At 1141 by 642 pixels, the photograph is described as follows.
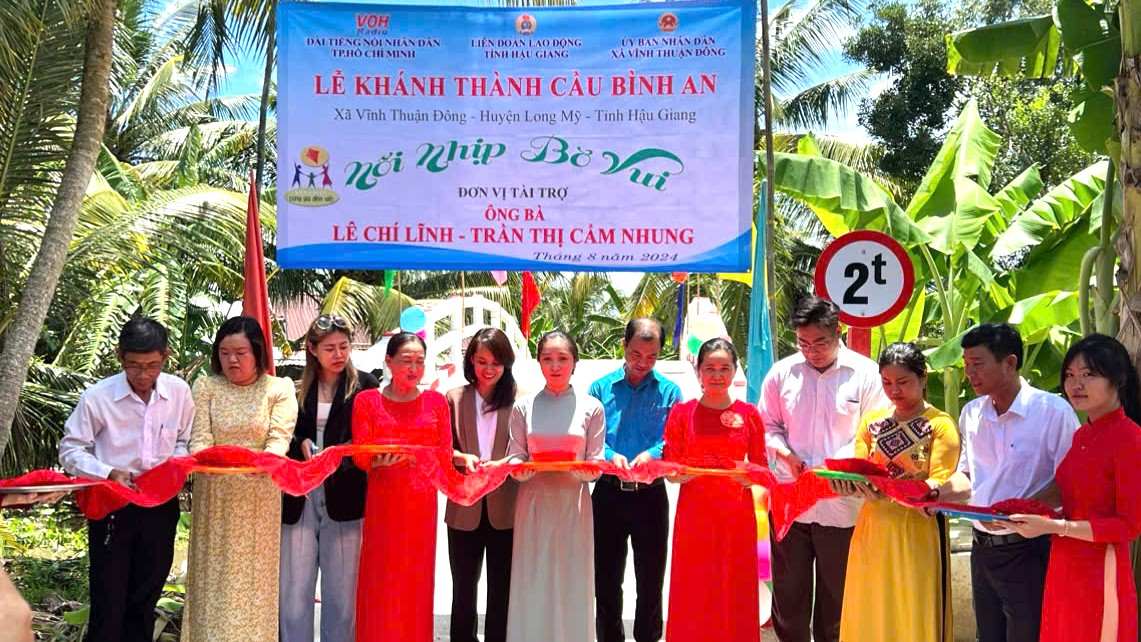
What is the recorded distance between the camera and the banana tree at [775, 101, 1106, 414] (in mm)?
9250

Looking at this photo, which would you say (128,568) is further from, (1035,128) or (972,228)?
(1035,128)

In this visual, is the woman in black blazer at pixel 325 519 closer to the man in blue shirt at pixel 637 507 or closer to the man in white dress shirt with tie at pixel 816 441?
the man in blue shirt at pixel 637 507

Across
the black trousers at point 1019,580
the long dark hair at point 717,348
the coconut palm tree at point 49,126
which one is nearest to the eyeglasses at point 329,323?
the long dark hair at point 717,348

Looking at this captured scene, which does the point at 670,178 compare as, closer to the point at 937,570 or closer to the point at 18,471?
the point at 937,570

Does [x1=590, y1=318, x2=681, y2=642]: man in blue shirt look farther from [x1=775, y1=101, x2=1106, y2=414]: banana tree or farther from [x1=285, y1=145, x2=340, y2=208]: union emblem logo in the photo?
[x1=775, y1=101, x2=1106, y2=414]: banana tree

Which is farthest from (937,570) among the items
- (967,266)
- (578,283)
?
(578,283)

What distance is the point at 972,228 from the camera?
9875mm

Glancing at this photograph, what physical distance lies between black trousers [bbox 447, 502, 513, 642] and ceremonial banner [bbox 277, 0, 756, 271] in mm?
1539

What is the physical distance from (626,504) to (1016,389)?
2064 millimetres

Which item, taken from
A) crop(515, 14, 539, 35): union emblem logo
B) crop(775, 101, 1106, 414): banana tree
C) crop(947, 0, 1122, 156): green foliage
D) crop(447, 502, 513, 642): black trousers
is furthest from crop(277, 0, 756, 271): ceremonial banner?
crop(775, 101, 1106, 414): banana tree

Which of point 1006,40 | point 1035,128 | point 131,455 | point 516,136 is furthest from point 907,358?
point 1035,128

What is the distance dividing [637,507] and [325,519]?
160 centimetres

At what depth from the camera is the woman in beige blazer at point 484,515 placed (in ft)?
A: 19.2

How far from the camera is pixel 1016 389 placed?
4.77 metres
